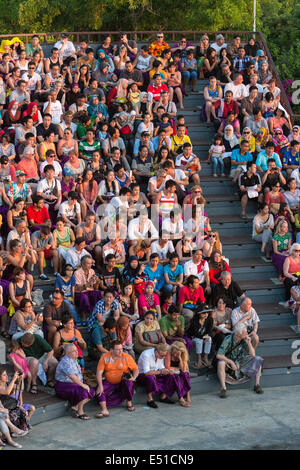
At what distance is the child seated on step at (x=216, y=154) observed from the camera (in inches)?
768

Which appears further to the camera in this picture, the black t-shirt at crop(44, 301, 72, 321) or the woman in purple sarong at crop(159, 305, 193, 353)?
the woman in purple sarong at crop(159, 305, 193, 353)

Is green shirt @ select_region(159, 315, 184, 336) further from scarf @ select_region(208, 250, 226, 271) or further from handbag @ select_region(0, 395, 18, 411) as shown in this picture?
handbag @ select_region(0, 395, 18, 411)

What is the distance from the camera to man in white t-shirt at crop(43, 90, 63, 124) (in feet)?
64.2

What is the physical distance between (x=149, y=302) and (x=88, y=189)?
287 centimetres

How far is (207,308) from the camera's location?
1564 cm

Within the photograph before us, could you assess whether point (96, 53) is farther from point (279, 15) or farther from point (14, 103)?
point (279, 15)

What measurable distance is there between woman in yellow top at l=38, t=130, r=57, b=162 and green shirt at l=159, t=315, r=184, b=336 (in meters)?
4.50

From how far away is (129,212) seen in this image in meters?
17.4

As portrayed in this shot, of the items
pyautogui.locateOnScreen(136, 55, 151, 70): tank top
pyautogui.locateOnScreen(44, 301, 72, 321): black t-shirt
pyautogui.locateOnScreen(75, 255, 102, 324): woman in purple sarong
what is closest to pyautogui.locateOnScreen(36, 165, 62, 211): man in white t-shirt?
pyautogui.locateOnScreen(75, 255, 102, 324): woman in purple sarong

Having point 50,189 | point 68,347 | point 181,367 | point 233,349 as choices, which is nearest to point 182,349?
point 181,367

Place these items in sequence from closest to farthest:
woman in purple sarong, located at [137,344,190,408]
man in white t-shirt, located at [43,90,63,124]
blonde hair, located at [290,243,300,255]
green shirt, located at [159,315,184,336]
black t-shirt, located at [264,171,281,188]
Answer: woman in purple sarong, located at [137,344,190,408]
green shirt, located at [159,315,184,336]
blonde hair, located at [290,243,300,255]
black t-shirt, located at [264,171,281,188]
man in white t-shirt, located at [43,90,63,124]

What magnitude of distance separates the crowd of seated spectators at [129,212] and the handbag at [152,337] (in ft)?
0.05

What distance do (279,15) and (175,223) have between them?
17934mm
